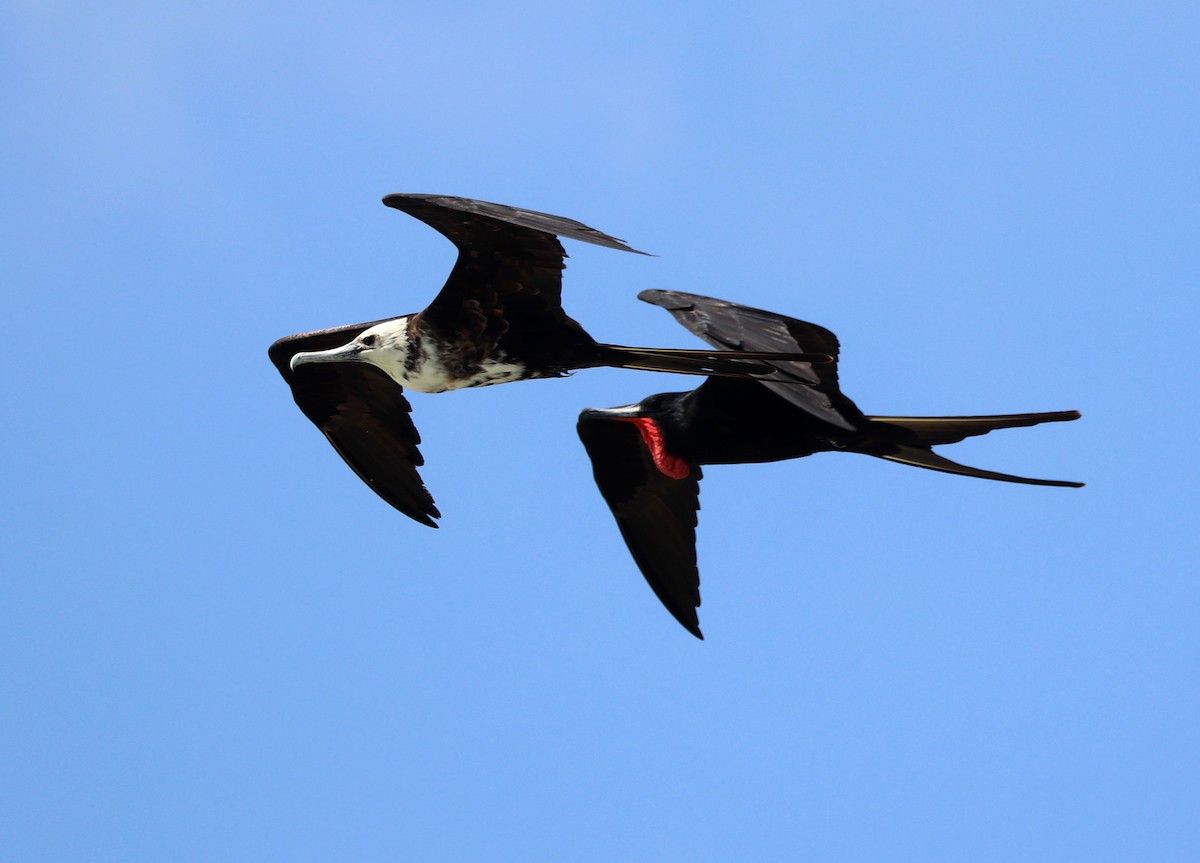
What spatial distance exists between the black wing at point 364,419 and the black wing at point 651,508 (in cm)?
71

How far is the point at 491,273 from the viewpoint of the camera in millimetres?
5848

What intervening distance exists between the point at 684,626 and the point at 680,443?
0.74 metres

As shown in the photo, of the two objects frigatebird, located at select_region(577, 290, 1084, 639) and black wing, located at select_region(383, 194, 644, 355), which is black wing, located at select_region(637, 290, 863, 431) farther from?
black wing, located at select_region(383, 194, 644, 355)

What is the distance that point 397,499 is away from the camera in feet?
23.1

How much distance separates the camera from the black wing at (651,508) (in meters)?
6.72

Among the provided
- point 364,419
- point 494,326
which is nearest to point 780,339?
point 494,326

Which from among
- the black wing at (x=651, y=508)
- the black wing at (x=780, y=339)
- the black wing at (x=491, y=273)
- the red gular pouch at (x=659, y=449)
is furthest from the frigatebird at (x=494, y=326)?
the black wing at (x=651, y=508)

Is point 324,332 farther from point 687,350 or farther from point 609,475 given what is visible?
point 687,350

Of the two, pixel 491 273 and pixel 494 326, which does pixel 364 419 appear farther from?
pixel 491 273

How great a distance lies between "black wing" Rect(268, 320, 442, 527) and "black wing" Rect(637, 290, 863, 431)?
1493 millimetres

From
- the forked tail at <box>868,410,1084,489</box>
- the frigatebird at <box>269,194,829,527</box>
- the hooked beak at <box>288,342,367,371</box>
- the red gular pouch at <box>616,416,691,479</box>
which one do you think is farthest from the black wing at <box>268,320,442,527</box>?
the forked tail at <box>868,410,1084,489</box>

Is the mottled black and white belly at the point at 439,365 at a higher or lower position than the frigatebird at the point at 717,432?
higher

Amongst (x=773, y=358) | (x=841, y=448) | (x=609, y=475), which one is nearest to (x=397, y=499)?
(x=609, y=475)

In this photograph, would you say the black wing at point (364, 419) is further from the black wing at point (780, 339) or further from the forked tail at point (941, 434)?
the forked tail at point (941, 434)
